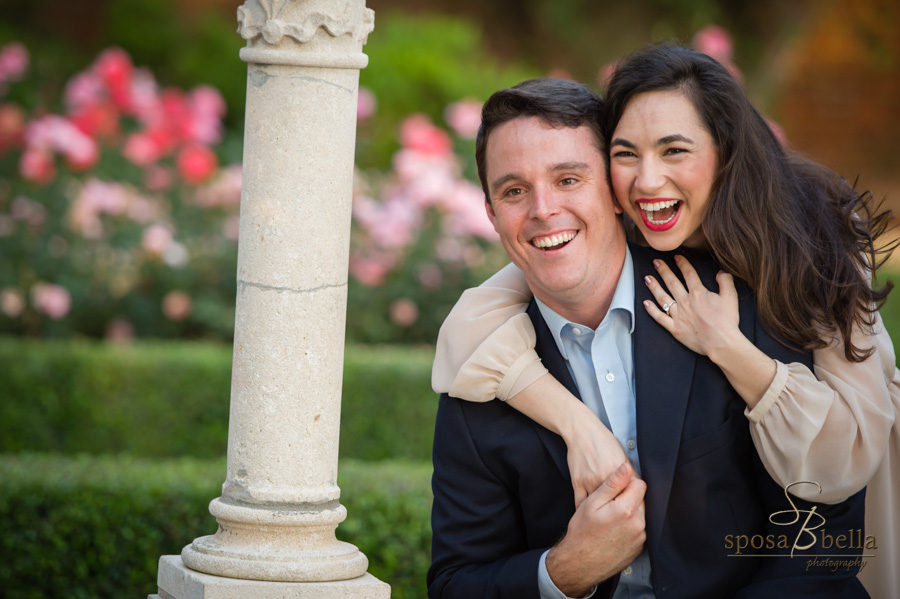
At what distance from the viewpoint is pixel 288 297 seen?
2.56 metres

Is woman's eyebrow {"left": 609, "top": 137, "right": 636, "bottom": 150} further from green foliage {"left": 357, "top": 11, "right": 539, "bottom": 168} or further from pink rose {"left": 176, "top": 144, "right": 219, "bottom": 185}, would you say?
green foliage {"left": 357, "top": 11, "right": 539, "bottom": 168}

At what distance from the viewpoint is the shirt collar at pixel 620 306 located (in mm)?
2801

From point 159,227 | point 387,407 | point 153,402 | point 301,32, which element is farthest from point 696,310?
point 159,227

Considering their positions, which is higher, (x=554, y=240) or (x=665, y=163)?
(x=665, y=163)

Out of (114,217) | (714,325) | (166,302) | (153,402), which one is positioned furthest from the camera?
(114,217)

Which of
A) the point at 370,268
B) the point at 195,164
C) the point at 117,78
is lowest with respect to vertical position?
the point at 370,268

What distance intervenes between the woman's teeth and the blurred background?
0.52 meters

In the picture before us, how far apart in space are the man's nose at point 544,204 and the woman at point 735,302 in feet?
0.60

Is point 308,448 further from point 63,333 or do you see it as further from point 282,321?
point 63,333

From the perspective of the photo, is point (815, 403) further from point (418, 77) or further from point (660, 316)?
point (418, 77)

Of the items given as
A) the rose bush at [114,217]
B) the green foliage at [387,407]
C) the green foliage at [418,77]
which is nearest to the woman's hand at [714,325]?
the green foliage at [387,407]

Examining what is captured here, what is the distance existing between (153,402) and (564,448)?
3484 millimetres

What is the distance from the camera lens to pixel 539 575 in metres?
2.69

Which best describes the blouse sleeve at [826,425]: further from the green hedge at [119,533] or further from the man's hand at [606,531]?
the green hedge at [119,533]
